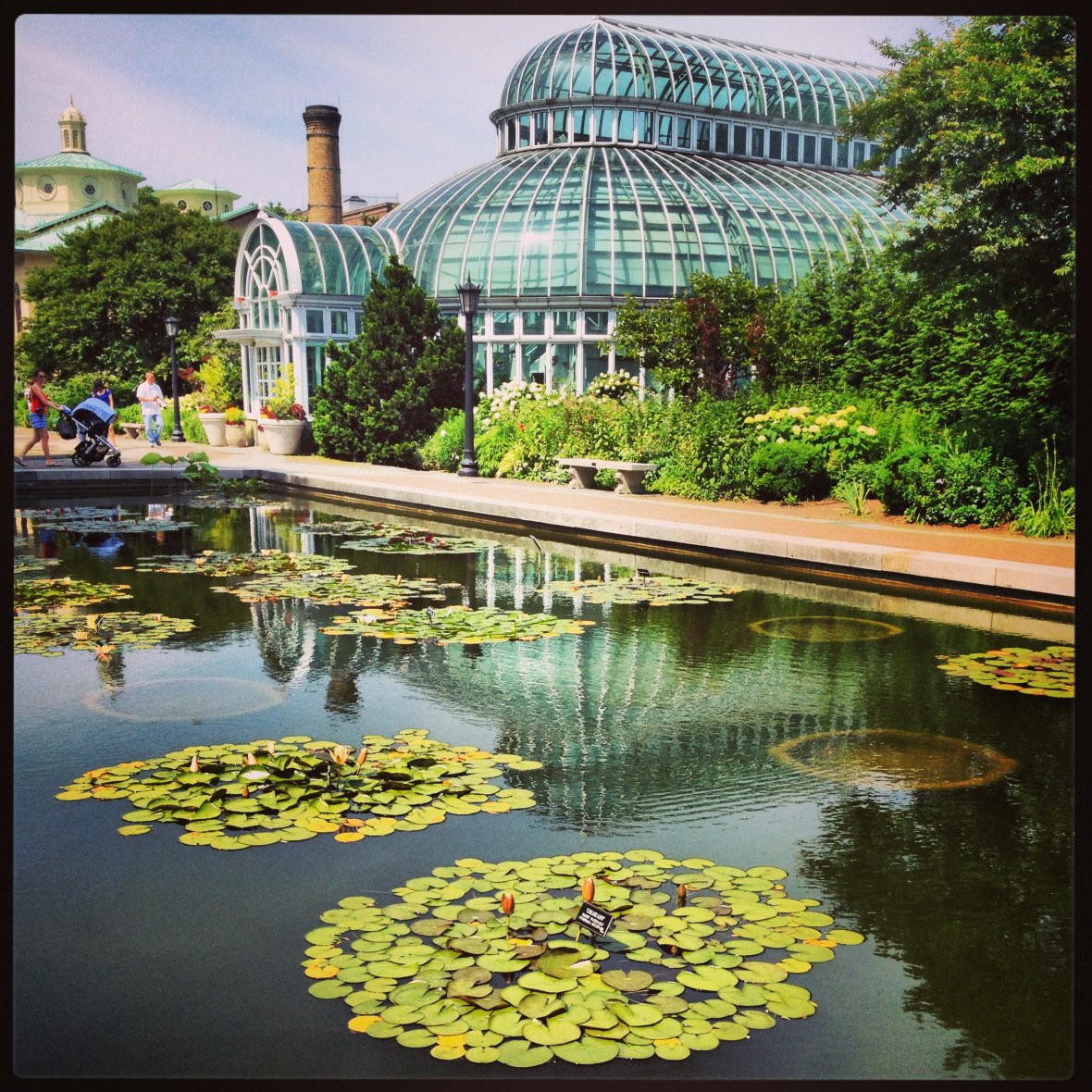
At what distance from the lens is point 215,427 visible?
111 ft

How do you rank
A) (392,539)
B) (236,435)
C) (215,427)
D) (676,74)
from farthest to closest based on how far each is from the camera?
A: (676,74) → (215,427) → (236,435) → (392,539)

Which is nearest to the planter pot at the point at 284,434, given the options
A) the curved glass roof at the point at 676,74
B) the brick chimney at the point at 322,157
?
the curved glass roof at the point at 676,74

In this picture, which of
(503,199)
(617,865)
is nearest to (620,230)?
(503,199)

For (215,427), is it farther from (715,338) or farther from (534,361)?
(715,338)

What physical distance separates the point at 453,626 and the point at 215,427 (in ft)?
84.3

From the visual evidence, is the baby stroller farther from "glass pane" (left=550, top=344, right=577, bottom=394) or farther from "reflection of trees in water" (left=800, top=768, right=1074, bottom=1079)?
"reflection of trees in water" (left=800, top=768, right=1074, bottom=1079)

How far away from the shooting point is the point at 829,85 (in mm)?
42531

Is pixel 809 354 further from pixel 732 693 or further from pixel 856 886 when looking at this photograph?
pixel 856 886

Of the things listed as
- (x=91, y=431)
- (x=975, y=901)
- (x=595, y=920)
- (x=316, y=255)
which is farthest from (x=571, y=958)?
(x=316, y=255)

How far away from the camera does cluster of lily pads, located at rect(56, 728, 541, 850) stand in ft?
17.6

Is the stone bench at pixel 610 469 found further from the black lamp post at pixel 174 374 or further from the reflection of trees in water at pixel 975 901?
the black lamp post at pixel 174 374

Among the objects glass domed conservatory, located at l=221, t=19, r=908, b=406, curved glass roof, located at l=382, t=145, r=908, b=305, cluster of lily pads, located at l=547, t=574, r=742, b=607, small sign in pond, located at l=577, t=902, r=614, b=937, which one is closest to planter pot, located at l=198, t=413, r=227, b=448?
glass domed conservatory, located at l=221, t=19, r=908, b=406

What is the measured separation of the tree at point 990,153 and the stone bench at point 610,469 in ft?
16.3

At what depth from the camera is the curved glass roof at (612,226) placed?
1215 inches
